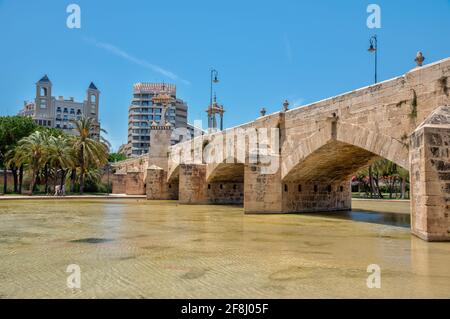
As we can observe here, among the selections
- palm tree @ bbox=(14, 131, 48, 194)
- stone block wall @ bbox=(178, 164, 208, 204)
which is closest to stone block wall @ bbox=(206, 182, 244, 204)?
stone block wall @ bbox=(178, 164, 208, 204)

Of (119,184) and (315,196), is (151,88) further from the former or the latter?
(315,196)

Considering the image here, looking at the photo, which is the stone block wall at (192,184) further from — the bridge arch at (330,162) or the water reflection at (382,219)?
the water reflection at (382,219)

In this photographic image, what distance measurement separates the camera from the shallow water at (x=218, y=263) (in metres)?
4.77

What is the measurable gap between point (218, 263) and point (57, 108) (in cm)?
10561

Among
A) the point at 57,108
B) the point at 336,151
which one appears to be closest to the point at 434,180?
the point at 336,151

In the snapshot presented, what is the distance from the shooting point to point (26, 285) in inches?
196

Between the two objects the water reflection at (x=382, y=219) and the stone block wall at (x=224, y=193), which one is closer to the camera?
the water reflection at (x=382, y=219)

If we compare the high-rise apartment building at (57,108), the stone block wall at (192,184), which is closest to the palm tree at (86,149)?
the stone block wall at (192,184)

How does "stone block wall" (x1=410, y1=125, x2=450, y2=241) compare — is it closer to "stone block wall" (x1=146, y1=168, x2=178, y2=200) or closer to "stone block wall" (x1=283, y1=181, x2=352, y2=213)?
"stone block wall" (x1=283, y1=181, x2=352, y2=213)

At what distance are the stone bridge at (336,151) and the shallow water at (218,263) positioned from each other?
1.57 meters

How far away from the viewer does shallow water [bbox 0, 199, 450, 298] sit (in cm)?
477

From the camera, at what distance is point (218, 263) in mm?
6449

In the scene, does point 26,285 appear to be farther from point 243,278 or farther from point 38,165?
point 38,165
